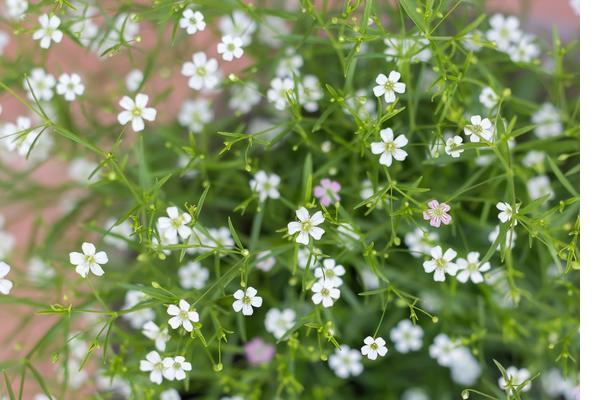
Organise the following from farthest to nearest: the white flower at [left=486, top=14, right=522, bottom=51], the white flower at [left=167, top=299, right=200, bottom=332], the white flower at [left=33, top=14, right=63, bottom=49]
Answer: the white flower at [left=486, top=14, right=522, bottom=51]
the white flower at [left=33, top=14, right=63, bottom=49]
the white flower at [left=167, top=299, right=200, bottom=332]

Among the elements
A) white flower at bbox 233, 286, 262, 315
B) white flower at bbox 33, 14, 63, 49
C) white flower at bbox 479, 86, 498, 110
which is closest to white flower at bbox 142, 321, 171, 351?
white flower at bbox 233, 286, 262, 315

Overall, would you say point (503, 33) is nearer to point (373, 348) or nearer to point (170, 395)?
point (373, 348)

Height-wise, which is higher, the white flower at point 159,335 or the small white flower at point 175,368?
the white flower at point 159,335

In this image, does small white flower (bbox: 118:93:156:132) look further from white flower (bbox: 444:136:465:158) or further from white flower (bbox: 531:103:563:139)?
white flower (bbox: 531:103:563:139)

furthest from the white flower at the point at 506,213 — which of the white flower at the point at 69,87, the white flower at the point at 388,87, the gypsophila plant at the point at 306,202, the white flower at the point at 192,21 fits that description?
the white flower at the point at 69,87

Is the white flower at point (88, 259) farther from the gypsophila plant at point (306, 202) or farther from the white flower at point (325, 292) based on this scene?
the white flower at point (325, 292)
